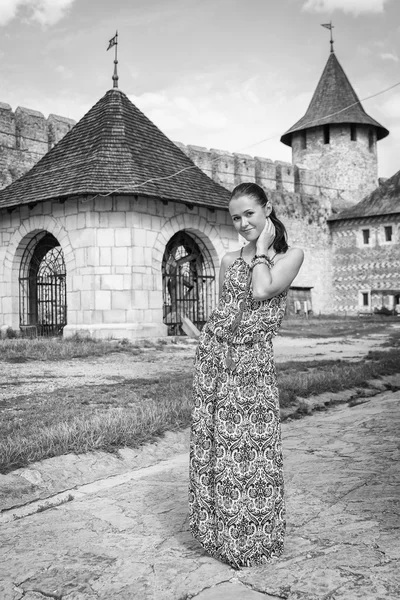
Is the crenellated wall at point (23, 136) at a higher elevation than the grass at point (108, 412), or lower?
higher

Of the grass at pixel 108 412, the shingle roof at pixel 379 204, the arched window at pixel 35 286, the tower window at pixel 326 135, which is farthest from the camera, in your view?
the tower window at pixel 326 135

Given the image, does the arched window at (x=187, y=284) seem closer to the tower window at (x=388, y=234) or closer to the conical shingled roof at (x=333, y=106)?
the tower window at (x=388, y=234)

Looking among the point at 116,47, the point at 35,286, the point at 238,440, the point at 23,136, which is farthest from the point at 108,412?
the point at 23,136

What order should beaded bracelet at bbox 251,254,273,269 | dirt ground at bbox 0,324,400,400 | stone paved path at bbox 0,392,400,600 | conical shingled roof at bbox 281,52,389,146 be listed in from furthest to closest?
1. conical shingled roof at bbox 281,52,389,146
2. dirt ground at bbox 0,324,400,400
3. beaded bracelet at bbox 251,254,273,269
4. stone paved path at bbox 0,392,400,600

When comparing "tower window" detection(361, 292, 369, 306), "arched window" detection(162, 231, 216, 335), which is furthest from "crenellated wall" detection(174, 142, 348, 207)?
"arched window" detection(162, 231, 216, 335)

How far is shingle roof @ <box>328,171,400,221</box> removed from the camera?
32250mm

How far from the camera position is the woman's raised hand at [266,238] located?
274cm

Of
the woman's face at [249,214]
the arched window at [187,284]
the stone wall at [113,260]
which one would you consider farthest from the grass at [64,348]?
the woman's face at [249,214]

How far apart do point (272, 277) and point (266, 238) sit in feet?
0.63

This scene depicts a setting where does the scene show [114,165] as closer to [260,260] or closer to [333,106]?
[260,260]

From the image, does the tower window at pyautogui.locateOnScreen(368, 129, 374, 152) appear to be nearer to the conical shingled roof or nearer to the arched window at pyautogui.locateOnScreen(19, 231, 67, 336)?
the conical shingled roof

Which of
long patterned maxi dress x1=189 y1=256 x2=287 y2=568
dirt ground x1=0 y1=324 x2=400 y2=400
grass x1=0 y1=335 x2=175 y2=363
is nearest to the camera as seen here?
long patterned maxi dress x1=189 y1=256 x2=287 y2=568

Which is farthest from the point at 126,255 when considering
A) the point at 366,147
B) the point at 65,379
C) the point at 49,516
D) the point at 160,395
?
the point at 366,147

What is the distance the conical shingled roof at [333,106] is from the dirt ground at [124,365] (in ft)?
73.6
